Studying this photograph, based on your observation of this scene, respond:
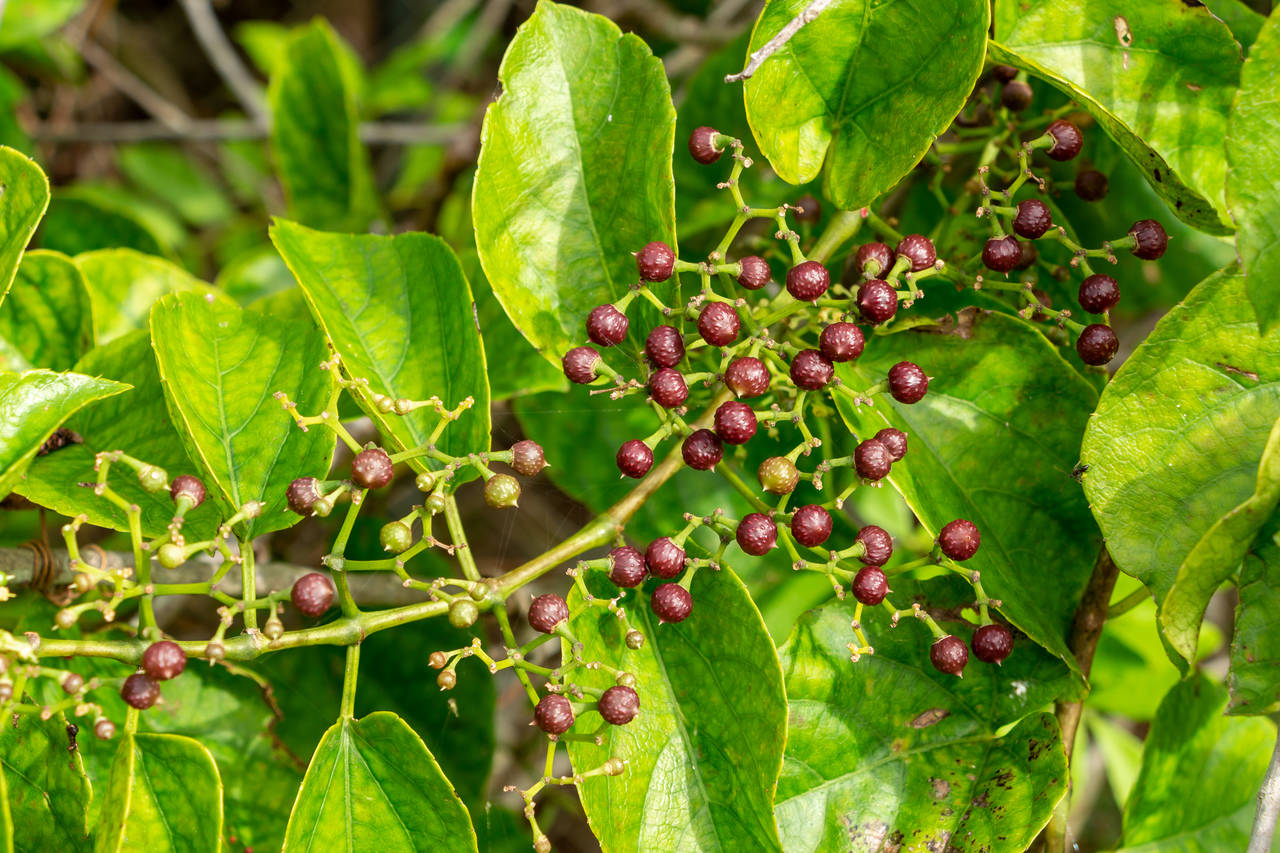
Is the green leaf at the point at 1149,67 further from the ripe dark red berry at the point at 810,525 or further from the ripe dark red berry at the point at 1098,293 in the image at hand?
the ripe dark red berry at the point at 810,525

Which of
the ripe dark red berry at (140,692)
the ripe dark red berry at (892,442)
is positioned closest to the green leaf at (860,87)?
the ripe dark red berry at (892,442)

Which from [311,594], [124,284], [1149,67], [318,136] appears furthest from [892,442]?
[318,136]

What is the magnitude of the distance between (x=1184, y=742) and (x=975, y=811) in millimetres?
816

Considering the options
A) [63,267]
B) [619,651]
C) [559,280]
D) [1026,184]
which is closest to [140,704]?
[619,651]

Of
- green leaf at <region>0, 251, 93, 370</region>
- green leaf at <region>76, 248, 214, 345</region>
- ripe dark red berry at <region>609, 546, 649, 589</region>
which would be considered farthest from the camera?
green leaf at <region>76, 248, 214, 345</region>

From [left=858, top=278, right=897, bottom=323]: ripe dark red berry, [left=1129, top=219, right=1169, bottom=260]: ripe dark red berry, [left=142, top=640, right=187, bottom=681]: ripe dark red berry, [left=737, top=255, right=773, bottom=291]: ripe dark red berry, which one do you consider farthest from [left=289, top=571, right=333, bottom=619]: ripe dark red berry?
[left=1129, top=219, right=1169, bottom=260]: ripe dark red berry

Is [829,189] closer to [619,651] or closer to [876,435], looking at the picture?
[876,435]

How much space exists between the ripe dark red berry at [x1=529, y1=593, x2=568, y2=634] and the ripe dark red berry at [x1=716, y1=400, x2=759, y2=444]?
0.34 m

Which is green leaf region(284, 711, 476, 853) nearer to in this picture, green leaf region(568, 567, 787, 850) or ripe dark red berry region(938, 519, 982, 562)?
green leaf region(568, 567, 787, 850)

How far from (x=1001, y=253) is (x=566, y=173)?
0.69 meters

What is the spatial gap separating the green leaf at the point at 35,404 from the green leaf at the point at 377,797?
0.56 metres

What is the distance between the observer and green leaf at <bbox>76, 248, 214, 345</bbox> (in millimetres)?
2309

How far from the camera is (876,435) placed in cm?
154

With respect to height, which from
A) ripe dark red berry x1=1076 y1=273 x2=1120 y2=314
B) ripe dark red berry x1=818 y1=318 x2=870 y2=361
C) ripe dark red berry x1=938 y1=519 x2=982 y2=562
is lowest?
ripe dark red berry x1=938 y1=519 x2=982 y2=562
